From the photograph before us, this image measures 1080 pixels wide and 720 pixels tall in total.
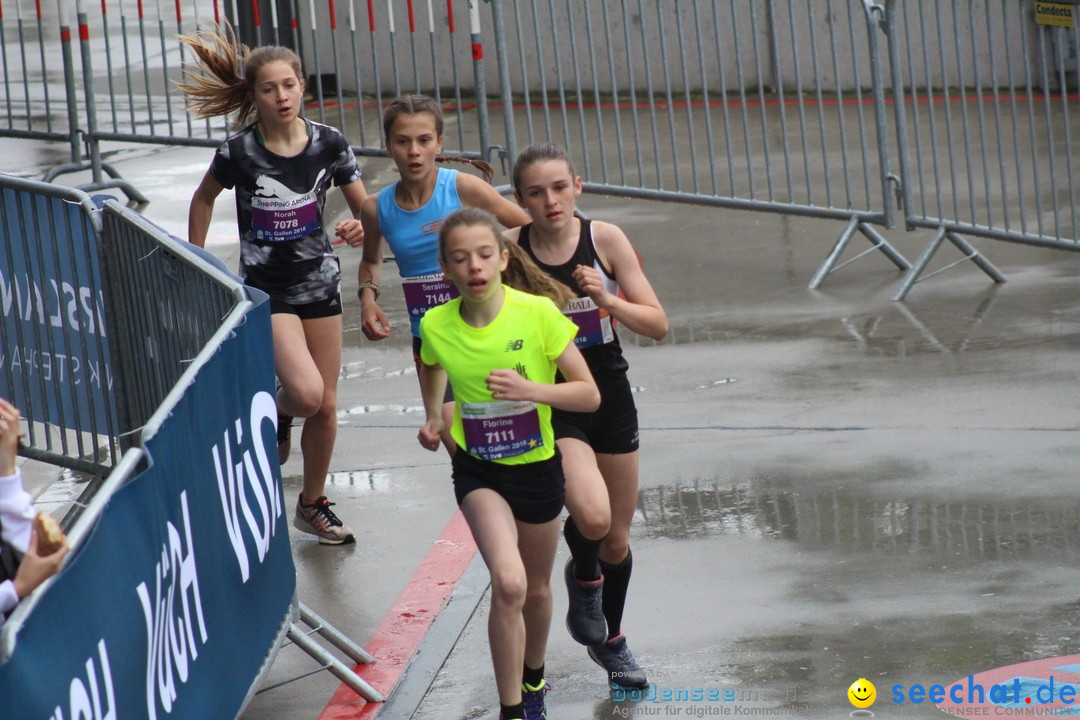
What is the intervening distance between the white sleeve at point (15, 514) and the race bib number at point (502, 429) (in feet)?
4.64

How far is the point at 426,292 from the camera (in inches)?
217

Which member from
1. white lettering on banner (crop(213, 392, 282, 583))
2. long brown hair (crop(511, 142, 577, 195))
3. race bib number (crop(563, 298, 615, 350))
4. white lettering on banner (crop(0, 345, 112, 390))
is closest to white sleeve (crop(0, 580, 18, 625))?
white lettering on banner (crop(213, 392, 282, 583))

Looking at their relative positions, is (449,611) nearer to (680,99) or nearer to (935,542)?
(935,542)

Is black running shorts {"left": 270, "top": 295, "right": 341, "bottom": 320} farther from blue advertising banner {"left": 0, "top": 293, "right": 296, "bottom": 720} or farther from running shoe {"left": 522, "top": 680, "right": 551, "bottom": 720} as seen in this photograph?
running shoe {"left": 522, "top": 680, "right": 551, "bottom": 720}

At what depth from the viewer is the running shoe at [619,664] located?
4668 mm

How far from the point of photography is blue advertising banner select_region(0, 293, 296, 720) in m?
2.73

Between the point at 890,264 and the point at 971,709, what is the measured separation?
21.2ft

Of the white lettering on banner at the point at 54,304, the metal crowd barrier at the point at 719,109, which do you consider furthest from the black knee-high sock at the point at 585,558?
the metal crowd barrier at the point at 719,109

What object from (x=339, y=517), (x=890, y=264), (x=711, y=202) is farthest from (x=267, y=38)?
(x=339, y=517)

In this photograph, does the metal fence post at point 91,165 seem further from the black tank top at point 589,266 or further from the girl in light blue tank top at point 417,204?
the black tank top at point 589,266

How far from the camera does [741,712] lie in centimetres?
446

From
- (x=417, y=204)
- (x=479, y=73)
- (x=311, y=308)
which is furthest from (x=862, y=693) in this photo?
(x=479, y=73)

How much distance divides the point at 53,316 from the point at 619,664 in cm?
241

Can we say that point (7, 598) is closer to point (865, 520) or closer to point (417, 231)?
point (417, 231)
